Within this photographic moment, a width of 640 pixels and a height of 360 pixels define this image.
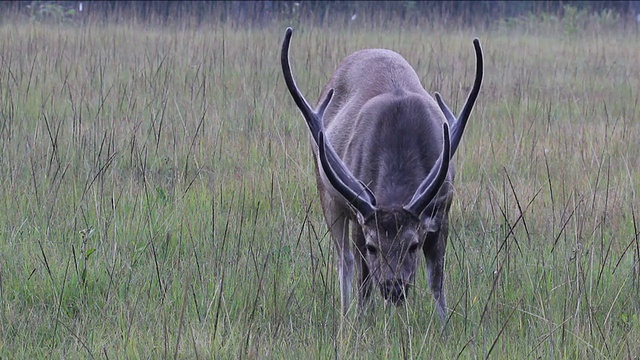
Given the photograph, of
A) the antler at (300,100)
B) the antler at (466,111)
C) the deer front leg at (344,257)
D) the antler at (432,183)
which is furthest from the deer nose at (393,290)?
the antler at (300,100)

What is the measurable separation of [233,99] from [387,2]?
1692 centimetres

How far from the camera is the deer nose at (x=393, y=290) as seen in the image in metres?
3.86

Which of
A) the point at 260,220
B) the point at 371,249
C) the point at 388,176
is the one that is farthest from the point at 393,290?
the point at 260,220

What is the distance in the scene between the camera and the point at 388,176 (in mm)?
4238

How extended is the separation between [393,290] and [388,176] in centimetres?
59

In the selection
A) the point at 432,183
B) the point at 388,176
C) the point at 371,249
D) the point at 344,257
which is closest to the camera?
the point at 432,183

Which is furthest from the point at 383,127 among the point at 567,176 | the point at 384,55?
the point at 567,176

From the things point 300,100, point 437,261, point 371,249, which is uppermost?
point 300,100

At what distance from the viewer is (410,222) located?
3947 millimetres

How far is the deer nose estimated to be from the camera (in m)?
3.86

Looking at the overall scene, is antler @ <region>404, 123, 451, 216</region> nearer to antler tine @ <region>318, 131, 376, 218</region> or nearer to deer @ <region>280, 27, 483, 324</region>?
deer @ <region>280, 27, 483, 324</region>

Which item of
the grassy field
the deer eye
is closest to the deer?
the deer eye

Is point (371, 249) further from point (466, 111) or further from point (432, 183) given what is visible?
point (466, 111)

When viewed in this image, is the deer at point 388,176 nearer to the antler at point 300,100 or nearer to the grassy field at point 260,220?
the antler at point 300,100
